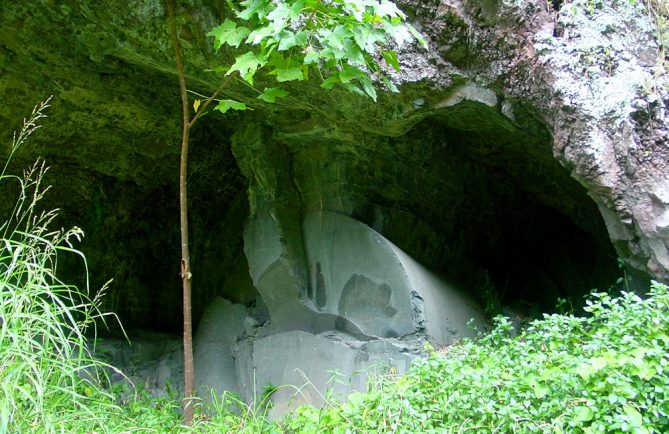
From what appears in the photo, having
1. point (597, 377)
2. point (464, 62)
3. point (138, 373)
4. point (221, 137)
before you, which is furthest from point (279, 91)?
point (138, 373)

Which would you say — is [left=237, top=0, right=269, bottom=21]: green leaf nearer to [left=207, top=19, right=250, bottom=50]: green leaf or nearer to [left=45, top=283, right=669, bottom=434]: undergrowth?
[left=207, top=19, right=250, bottom=50]: green leaf

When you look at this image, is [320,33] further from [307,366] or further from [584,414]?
[307,366]

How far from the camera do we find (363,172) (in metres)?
4.93

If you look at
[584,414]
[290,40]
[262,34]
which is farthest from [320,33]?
[584,414]

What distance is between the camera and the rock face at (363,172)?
12.3 feet

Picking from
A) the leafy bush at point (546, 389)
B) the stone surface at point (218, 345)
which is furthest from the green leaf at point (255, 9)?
the stone surface at point (218, 345)

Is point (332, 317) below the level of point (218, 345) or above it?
above

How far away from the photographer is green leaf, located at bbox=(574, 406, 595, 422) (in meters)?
2.72

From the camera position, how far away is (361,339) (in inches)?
179

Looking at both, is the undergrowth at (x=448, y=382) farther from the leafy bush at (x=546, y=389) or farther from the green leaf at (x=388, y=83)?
the green leaf at (x=388, y=83)

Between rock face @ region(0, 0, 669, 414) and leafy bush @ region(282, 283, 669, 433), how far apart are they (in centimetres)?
66

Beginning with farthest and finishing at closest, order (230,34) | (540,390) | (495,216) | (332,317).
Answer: (495,216) < (332,317) < (230,34) < (540,390)

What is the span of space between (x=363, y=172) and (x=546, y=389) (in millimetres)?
2386

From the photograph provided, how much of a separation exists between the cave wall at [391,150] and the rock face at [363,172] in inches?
0.5
